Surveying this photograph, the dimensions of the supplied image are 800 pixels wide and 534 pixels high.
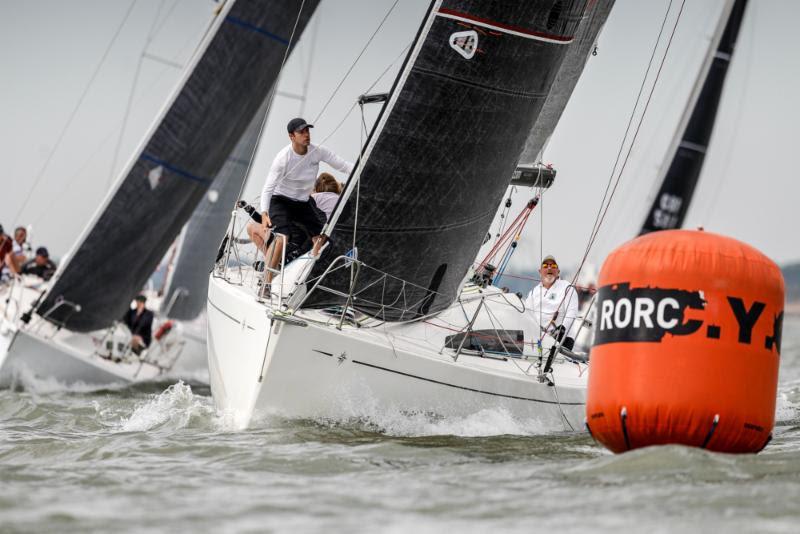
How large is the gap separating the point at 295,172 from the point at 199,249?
988cm

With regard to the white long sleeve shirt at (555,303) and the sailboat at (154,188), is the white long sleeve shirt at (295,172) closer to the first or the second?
the white long sleeve shirt at (555,303)

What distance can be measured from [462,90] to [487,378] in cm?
183

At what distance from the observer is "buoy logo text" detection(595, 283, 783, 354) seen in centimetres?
528

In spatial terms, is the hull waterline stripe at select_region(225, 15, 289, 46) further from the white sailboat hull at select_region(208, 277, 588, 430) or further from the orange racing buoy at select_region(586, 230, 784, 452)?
the orange racing buoy at select_region(586, 230, 784, 452)

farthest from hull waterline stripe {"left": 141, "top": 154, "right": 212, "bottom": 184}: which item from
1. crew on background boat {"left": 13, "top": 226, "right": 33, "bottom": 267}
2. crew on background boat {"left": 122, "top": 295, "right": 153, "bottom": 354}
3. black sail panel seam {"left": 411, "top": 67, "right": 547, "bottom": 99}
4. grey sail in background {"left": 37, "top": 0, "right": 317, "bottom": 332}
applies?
black sail panel seam {"left": 411, "top": 67, "right": 547, "bottom": 99}

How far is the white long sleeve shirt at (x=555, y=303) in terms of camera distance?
866 cm

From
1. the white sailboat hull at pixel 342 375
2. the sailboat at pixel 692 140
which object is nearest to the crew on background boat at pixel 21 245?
the white sailboat hull at pixel 342 375

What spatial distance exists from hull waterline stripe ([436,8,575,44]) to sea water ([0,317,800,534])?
8.01ft

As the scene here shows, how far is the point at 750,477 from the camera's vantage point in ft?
16.1

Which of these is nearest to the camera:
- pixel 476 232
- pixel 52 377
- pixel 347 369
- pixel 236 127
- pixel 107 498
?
pixel 107 498

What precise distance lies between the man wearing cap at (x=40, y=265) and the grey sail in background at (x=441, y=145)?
8.05 metres

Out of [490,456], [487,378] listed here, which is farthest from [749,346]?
[487,378]

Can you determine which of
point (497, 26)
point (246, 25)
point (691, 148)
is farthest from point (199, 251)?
point (497, 26)

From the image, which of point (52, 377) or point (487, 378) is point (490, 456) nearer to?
point (487, 378)
